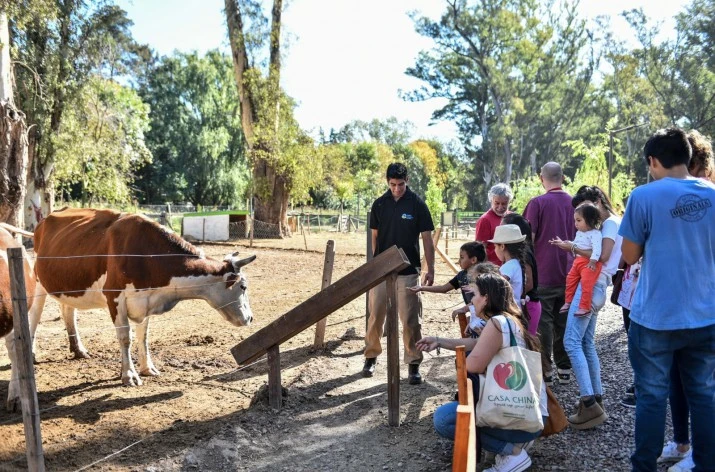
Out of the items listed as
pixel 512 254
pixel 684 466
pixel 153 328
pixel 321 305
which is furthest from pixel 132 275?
pixel 684 466

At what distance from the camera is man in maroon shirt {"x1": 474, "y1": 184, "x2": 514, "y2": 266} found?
18.1 feet

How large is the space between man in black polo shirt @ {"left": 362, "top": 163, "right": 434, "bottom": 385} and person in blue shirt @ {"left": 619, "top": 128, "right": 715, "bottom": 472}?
8.55 feet

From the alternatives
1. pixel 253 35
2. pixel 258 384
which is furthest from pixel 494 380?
pixel 253 35

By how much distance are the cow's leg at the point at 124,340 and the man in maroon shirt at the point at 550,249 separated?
3817 mm

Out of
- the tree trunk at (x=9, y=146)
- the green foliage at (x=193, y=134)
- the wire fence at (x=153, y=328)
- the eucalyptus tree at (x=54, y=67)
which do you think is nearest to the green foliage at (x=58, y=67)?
the eucalyptus tree at (x=54, y=67)

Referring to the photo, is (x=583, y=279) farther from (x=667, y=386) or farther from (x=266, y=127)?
(x=266, y=127)

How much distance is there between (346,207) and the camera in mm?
47250

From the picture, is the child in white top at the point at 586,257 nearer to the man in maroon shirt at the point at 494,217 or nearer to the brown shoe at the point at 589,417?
the brown shoe at the point at 589,417

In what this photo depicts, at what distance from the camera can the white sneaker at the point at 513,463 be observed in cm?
330

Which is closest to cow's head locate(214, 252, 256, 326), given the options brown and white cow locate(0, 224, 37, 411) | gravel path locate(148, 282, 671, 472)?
gravel path locate(148, 282, 671, 472)

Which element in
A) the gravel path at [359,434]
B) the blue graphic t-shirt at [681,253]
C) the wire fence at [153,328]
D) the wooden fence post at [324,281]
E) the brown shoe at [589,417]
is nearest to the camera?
the blue graphic t-shirt at [681,253]

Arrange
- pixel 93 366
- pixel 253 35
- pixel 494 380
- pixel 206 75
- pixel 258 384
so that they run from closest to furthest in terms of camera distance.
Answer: pixel 494 380, pixel 258 384, pixel 93 366, pixel 253 35, pixel 206 75

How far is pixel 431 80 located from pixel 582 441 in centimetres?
4592

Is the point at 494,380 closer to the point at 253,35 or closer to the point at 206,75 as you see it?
the point at 253,35
